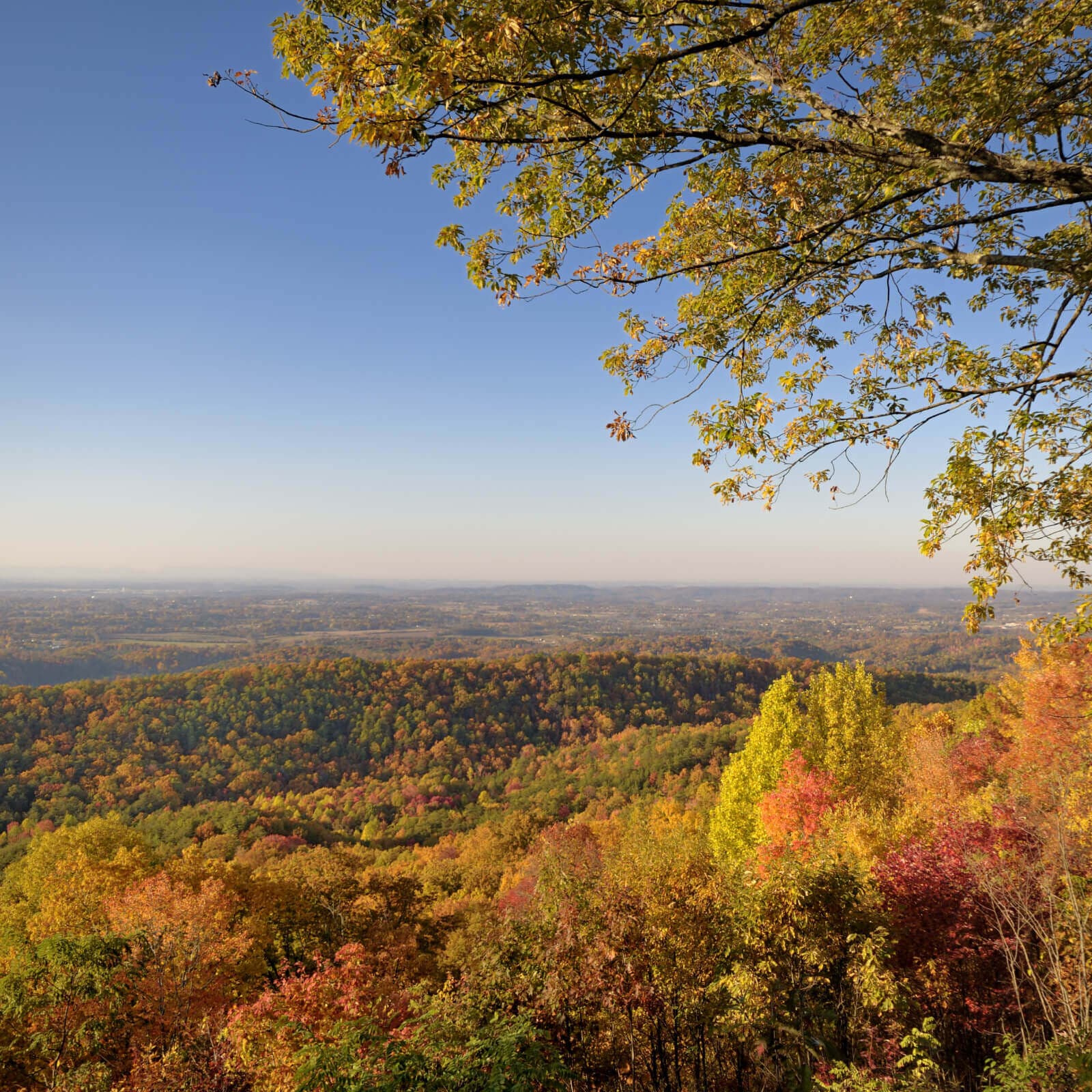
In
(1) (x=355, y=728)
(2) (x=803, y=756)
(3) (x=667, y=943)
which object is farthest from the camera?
(1) (x=355, y=728)

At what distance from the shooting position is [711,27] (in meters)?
3.47

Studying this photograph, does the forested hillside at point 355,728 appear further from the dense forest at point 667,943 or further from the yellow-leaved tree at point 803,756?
the yellow-leaved tree at point 803,756

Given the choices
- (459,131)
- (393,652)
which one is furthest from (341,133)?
(393,652)

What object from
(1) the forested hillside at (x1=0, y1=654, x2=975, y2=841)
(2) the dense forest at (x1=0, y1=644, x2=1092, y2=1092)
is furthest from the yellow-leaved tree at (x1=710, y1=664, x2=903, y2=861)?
(1) the forested hillside at (x1=0, y1=654, x2=975, y2=841)

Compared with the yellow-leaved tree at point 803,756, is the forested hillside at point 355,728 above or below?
below

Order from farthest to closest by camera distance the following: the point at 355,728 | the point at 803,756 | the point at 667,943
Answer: the point at 355,728, the point at 803,756, the point at 667,943

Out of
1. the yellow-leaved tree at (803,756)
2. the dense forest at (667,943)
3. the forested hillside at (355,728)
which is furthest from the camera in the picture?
the forested hillside at (355,728)

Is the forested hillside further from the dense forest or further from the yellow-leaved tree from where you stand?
the yellow-leaved tree

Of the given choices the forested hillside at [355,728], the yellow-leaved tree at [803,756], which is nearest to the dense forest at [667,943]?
the yellow-leaved tree at [803,756]

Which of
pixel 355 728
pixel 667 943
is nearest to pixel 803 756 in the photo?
pixel 667 943

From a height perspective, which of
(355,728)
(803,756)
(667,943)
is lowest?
(355,728)

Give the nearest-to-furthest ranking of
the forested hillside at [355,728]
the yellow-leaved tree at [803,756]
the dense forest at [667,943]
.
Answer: the dense forest at [667,943] < the yellow-leaved tree at [803,756] < the forested hillside at [355,728]

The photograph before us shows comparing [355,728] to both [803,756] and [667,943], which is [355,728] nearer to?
[803,756]

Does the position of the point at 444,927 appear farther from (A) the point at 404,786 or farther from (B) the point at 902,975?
(A) the point at 404,786
